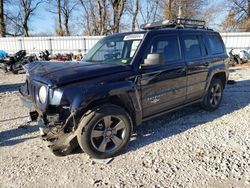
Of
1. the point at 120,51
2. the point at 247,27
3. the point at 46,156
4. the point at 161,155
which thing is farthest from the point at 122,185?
the point at 247,27

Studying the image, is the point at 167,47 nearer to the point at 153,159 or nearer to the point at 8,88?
the point at 153,159

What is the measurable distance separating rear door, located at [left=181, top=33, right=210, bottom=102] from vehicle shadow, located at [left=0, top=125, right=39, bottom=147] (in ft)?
11.0

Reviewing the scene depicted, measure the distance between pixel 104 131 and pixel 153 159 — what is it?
0.87 metres

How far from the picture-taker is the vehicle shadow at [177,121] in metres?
4.26

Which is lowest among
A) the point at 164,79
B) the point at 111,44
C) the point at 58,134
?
the point at 58,134

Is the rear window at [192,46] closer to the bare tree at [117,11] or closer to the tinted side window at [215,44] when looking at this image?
the tinted side window at [215,44]

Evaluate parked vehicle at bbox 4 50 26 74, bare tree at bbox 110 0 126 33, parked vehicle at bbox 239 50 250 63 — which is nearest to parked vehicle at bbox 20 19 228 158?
parked vehicle at bbox 4 50 26 74

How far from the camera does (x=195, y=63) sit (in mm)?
4867

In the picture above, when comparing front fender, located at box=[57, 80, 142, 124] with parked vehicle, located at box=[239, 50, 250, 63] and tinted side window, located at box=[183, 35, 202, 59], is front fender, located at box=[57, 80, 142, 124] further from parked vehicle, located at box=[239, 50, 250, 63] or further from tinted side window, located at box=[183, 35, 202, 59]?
parked vehicle, located at box=[239, 50, 250, 63]

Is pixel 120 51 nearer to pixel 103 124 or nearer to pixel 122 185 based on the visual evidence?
pixel 103 124

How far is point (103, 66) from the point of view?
3682 millimetres

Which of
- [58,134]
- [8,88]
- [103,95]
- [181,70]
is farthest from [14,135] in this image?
[8,88]

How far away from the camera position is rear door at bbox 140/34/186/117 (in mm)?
3971

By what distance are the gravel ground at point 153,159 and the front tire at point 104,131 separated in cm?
17
